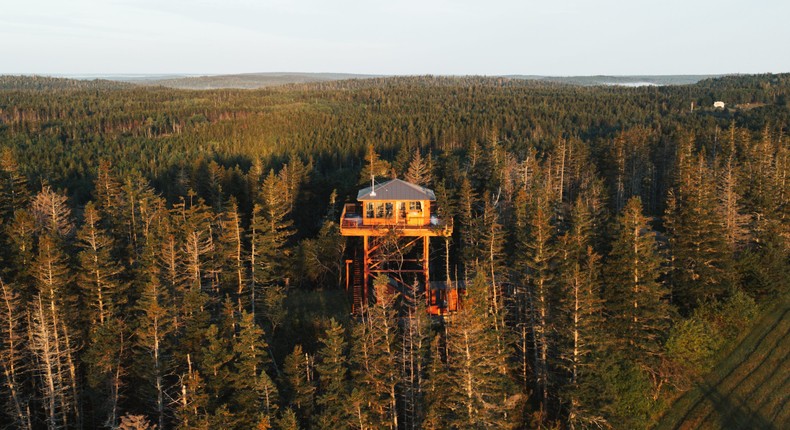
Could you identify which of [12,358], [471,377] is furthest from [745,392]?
[12,358]

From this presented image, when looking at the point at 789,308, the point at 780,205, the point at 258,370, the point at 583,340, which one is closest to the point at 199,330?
the point at 258,370

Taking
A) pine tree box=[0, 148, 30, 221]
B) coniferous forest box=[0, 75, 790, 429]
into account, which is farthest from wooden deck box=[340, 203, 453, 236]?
pine tree box=[0, 148, 30, 221]

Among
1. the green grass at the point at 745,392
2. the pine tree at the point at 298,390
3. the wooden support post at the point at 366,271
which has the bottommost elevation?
the green grass at the point at 745,392

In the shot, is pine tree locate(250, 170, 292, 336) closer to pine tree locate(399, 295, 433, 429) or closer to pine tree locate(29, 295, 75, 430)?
pine tree locate(399, 295, 433, 429)

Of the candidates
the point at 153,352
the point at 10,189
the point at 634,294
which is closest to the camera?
the point at 153,352

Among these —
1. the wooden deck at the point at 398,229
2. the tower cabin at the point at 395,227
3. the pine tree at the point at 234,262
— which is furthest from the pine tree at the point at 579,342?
the pine tree at the point at 234,262

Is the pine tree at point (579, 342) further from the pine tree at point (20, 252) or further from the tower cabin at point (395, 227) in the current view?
the pine tree at point (20, 252)

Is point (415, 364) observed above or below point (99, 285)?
below

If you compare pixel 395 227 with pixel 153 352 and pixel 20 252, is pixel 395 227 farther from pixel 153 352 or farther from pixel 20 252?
pixel 20 252
